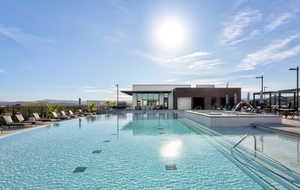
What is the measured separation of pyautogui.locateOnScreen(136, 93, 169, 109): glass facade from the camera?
27875 millimetres

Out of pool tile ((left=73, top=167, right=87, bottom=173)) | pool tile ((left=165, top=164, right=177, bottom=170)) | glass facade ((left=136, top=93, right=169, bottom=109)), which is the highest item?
glass facade ((left=136, top=93, right=169, bottom=109))

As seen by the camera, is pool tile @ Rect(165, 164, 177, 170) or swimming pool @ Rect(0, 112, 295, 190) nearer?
swimming pool @ Rect(0, 112, 295, 190)

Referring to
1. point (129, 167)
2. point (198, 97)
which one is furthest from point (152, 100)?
point (129, 167)

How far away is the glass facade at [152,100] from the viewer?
2788 centimetres

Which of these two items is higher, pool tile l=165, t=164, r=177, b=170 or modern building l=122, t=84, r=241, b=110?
modern building l=122, t=84, r=241, b=110

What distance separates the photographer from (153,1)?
448 inches

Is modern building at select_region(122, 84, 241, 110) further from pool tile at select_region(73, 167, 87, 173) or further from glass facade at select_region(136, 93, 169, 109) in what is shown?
pool tile at select_region(73, 167, 87, 173)

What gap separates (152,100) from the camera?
28219 millimetres

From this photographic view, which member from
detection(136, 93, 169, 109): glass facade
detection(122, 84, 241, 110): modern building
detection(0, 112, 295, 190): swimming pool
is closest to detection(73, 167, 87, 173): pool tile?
detection(0, 112, 295, 190): swimming pool

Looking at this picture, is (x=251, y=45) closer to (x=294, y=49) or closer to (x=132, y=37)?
(x=294, y=49)

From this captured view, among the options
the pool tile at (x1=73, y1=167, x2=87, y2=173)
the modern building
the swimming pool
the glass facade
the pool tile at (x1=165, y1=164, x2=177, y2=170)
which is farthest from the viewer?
Answer: the glass facade

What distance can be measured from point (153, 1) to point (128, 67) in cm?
1105

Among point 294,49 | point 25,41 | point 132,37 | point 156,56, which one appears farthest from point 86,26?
point 294,49

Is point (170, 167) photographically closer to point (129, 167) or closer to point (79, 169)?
point (129, 167)
